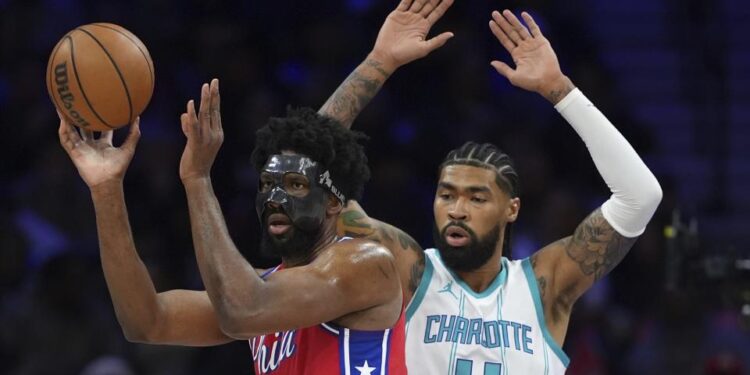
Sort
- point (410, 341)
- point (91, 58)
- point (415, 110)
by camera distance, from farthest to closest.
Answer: point (415, 110) < point (410, 341) < point (91, 58)

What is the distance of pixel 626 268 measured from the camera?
27.7ft

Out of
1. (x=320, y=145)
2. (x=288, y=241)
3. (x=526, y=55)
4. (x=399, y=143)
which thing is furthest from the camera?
(x=399, y=143)

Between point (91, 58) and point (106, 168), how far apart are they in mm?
437

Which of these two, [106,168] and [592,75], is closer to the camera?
[106,168]

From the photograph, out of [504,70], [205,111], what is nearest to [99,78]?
[205,111]

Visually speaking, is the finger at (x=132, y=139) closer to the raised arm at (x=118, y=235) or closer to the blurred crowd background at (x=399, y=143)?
the raised arm at (x=118, y=235)

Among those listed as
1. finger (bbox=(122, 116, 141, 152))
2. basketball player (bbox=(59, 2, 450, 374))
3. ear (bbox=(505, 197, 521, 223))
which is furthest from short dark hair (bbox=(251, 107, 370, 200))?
ear (bbox=(505, 197, 521, 223))

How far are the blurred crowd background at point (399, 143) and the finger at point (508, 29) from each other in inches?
101

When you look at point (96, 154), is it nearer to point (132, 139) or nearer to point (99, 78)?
point (132, 139)

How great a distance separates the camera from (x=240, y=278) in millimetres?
3727

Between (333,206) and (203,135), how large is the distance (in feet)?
1.89

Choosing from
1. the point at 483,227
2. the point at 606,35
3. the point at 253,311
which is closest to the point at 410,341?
Answer: the point at 483,227

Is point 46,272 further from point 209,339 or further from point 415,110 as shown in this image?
point 209,339

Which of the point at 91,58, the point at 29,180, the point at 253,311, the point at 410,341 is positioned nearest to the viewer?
the point at 253,311
